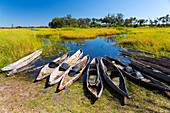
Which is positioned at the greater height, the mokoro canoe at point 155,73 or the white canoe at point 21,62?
the white canoe at point 21,62

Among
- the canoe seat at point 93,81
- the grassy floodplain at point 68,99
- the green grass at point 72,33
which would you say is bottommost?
the grassy floodplain at point 68,99

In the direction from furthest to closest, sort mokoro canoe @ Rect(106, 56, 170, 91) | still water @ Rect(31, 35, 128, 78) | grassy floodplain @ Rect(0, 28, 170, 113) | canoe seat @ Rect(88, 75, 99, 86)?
still water @ Rect(31, 35, 128, 78)
canoe seat @ Rect(88, 75, 99, 86)
mokoro canoe @ Rect(106, 56, 170, 91)
grassy floodplain @ Rect(0, 28, 170, 113)

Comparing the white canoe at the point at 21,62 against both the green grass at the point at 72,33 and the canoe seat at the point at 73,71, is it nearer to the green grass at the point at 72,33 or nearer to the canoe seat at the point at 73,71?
the canoe seat at the point at 73,71

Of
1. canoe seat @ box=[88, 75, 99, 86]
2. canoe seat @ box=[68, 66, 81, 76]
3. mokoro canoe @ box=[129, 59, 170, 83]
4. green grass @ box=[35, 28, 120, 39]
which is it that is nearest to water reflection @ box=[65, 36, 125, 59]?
mokoro canoe @ box=[129, 59, 170, 83]

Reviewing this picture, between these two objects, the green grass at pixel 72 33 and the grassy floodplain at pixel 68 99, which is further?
the green grass at pixel 72 33

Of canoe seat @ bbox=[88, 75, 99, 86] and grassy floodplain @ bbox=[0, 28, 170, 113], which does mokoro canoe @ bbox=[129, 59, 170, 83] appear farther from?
canoe seat @ bbox=[88, 75, 99, 86]

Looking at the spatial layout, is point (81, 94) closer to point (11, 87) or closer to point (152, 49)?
point (11, 87)

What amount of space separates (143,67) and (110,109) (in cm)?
431

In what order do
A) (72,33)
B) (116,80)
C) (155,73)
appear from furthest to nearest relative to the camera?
(72,33), (155,73), (116,80)

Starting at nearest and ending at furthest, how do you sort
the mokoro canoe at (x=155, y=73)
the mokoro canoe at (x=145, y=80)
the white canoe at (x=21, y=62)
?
the mokoro canoe at (x=145, y=80), the mokoro canoe at (x=155, y=73), the white canoe at (x=21, y=62)

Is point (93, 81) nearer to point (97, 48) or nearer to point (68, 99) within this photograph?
point (68, 99)

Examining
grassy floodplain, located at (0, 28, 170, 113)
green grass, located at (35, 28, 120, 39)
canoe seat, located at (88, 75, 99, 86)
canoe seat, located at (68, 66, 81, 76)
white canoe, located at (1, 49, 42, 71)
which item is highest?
green grass, located at (35, 28, 120, 39)

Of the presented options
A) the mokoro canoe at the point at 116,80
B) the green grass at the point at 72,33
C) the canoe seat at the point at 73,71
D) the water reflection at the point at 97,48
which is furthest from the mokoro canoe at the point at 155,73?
the green grass at the point at 72,33

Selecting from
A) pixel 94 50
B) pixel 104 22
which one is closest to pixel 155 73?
pixel 94 50
